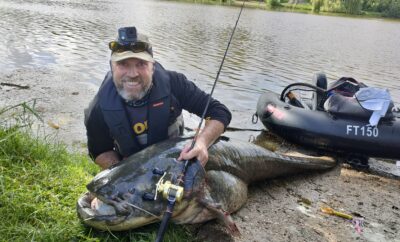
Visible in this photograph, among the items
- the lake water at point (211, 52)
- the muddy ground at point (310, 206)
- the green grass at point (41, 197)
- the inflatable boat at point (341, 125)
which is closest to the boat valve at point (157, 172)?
the green grass at point (41, 197)

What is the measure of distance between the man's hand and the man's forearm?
2.80 feet

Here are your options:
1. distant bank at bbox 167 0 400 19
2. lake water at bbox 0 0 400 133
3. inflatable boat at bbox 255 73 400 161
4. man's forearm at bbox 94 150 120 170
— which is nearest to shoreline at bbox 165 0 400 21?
distant bank at bbox 167 0 400 19

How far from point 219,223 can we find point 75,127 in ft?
12.0

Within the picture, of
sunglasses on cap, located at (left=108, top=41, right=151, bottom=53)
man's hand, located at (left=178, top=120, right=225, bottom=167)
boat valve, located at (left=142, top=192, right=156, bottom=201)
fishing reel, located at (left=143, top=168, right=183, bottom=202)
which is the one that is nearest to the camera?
fishing reel, located at (left=143, top=168, right=183, bottom=202)

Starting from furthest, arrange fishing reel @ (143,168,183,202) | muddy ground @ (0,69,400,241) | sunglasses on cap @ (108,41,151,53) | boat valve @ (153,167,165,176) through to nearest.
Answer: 1. muddy ground @ (0,69,400,241)
2. sunglasses on cap @ (108,41,151,53)
3. boat valve @ (153,167,165,176)
4. fishing reel @ (143,168,183,202)

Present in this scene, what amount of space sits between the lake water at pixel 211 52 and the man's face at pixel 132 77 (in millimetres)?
4318

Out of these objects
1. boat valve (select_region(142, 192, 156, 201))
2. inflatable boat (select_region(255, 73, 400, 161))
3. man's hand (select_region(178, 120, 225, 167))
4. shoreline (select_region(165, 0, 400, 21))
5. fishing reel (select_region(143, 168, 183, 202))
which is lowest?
inflatable boat (select_region(255, 73, 400, 161))

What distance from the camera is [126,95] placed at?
329 centimetres

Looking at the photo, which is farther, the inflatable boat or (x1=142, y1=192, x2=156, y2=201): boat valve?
the inflatable boat

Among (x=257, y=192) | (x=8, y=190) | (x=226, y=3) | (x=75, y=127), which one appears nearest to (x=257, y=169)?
(x=257, y=192)

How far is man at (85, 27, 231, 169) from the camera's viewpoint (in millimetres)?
3191

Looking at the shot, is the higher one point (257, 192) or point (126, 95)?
point (126, 95)

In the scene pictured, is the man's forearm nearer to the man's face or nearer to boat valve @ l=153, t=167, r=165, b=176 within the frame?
the man's face

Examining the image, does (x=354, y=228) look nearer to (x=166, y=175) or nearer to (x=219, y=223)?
(x=219, y=223)
